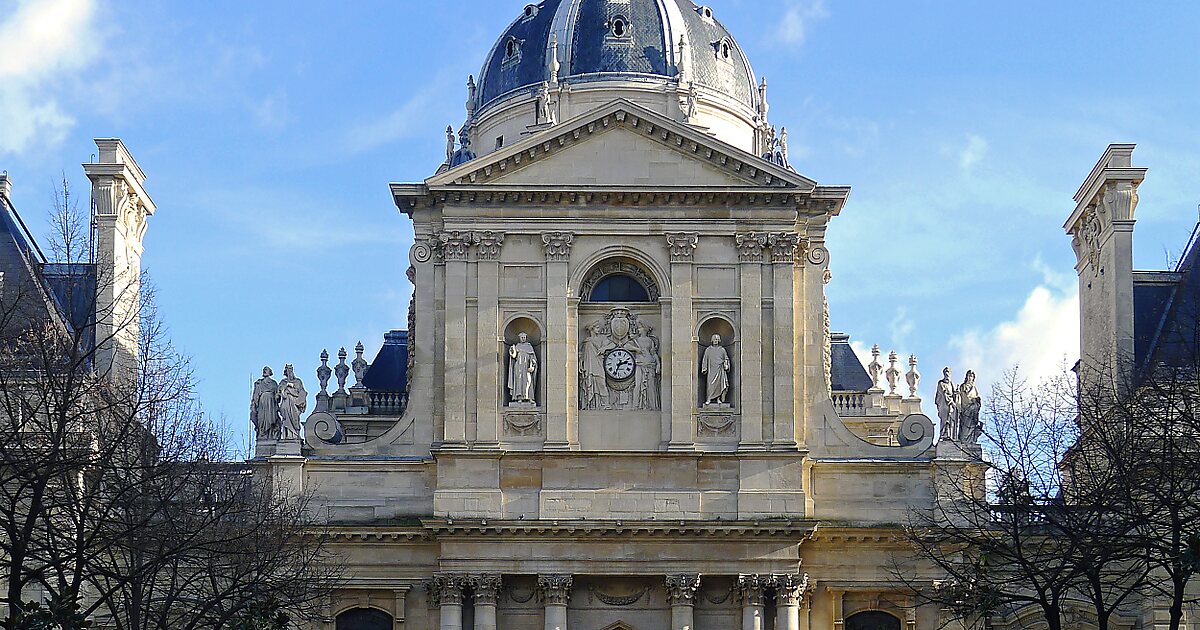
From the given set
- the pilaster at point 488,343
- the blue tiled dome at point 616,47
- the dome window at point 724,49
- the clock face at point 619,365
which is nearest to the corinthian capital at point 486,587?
the pilaster at point 488,343

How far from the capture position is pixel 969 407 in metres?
54.3

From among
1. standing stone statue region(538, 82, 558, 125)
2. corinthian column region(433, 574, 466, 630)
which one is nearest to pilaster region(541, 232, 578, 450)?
corinthian column region(433, 574, 466, 630)

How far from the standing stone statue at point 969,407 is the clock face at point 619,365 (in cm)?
822

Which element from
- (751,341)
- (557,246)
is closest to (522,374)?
(557,246)

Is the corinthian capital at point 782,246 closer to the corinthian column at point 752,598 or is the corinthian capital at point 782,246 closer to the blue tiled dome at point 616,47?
the corinthian column at point 752,598

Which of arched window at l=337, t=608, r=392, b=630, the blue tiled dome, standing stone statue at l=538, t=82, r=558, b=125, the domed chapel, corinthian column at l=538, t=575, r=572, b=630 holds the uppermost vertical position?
the blue tiled dome

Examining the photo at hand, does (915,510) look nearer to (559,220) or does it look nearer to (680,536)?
(680,536)

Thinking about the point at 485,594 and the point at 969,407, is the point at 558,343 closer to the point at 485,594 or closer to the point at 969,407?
the point at 485,594

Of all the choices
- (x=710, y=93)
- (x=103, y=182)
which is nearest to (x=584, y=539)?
(x=103, y=182)

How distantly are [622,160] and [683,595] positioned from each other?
1099 centimetres

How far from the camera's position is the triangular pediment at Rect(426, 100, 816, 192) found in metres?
54.7

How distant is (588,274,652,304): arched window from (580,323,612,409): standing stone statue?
4.29 feet

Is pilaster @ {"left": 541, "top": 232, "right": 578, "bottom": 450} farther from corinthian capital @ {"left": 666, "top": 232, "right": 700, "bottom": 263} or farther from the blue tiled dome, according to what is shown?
the blue tiled dome

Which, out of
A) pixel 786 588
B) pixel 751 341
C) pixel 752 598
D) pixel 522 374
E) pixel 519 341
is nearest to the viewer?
pixel 786 588
